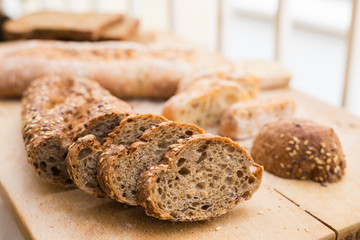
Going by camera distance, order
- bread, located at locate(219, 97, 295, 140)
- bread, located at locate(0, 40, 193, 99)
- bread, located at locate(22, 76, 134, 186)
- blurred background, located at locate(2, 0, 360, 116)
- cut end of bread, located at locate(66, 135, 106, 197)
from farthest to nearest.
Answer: blurred background, located at locate(2, 0, 360, 116) < bread, located at locate(0, 40, 193, 99) < bread, located at locate(219, 97, 295, 140) < bread, located at locate(22, 76, 134, 186) < cut end of bread, located at locate(66, 135, 106, 197)

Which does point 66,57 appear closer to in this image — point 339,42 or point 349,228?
point 349,228

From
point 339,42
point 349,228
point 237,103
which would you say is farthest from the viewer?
point 339,42

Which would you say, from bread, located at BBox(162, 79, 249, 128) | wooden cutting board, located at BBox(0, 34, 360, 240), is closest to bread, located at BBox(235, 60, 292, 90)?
bread, located at BBox(162, 79, 249, 128)

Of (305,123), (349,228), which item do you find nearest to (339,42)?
(305,123)

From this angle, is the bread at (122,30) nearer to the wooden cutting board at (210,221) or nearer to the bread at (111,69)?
the bread at (111,69)

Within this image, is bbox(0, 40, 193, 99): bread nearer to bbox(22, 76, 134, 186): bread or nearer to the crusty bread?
the crusty bread

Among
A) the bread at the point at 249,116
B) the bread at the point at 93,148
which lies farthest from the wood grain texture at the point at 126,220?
the bread at the point at 249,116
